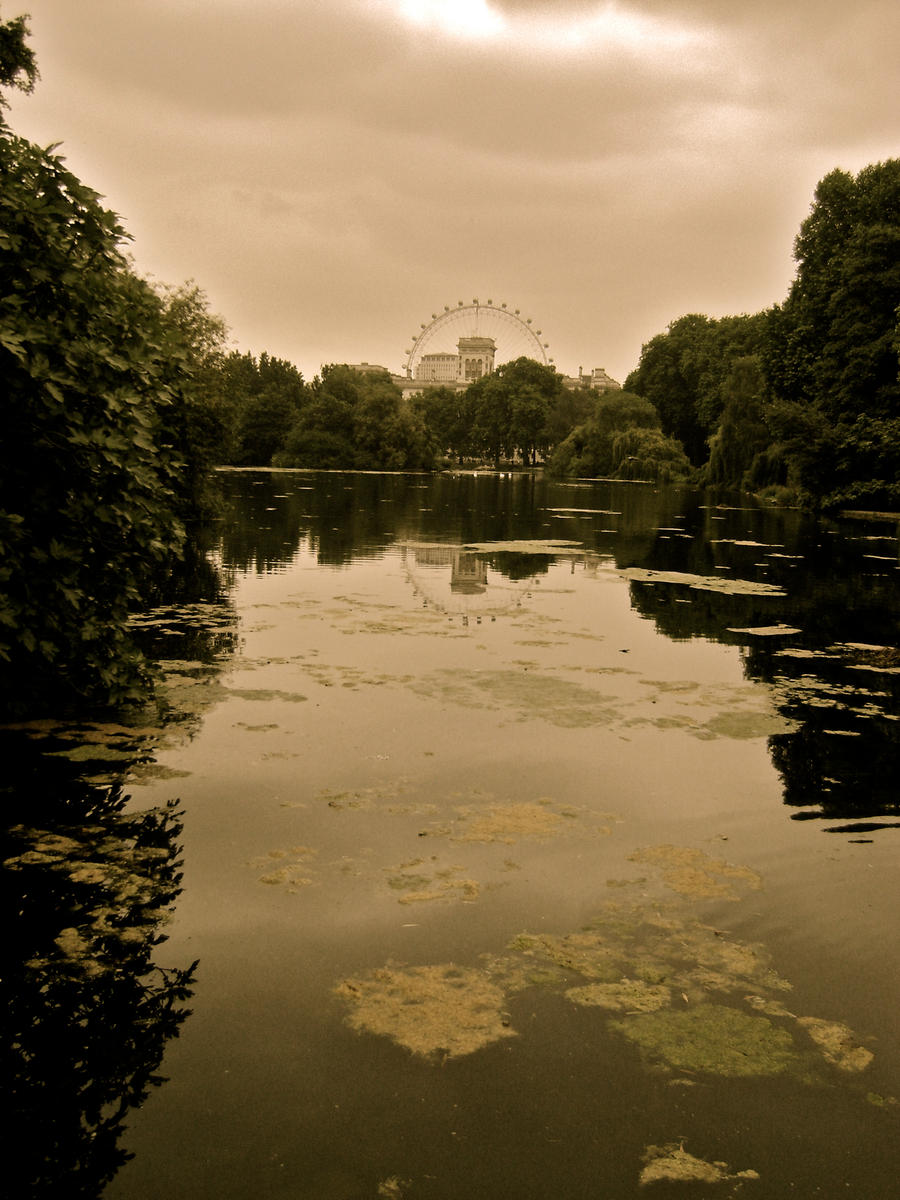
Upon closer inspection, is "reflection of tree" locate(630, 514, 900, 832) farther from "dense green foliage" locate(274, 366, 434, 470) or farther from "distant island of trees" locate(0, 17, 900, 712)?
"dense green foliage" locate(274, 366, 434, 470)

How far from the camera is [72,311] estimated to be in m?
7.55

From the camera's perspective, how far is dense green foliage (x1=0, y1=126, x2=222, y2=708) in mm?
7109

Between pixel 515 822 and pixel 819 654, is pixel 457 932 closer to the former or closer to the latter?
pixel 515 822

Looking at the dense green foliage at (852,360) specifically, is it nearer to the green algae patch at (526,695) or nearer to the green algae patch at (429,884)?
the green algae patch at (526,695)

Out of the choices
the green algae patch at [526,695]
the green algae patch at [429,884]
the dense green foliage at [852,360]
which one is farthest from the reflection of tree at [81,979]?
the dense green foliage at [852,360]

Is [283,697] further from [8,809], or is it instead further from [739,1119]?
[739,1119]

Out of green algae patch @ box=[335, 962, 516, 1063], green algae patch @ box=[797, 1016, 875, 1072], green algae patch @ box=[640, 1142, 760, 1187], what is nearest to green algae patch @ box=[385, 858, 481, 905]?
green algae patch @ box=[335, 962, 516, 1063]

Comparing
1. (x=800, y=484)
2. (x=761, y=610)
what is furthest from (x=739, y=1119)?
(x=800, y=484)

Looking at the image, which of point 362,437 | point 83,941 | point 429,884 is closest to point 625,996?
point 429,884

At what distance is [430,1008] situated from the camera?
14.0 feet

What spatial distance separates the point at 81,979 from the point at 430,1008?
159 cm

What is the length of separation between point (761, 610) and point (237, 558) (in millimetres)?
10907

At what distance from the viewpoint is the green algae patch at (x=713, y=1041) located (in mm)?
4000

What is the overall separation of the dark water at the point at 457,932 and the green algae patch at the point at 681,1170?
0.03 feet
